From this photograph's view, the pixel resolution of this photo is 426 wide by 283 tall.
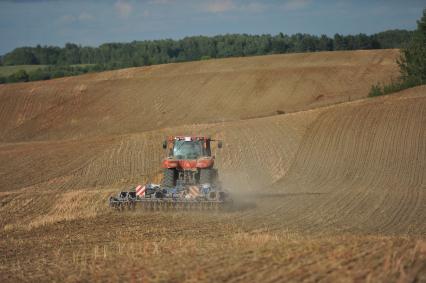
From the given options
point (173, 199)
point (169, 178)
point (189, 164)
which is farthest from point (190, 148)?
point (173, 199)

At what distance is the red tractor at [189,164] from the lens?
23.3 m

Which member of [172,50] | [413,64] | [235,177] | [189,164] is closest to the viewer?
[189,164]

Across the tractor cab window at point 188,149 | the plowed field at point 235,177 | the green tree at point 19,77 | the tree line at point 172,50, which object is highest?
the tree line at point 172,50

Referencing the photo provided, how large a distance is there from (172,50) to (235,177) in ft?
390

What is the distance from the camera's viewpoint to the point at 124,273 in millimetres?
11523

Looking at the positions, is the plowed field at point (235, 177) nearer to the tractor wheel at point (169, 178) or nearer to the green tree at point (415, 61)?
the tractor wheel at point (169, 178)

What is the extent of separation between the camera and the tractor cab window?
23.9m

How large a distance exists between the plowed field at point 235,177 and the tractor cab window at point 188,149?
7.27 ft

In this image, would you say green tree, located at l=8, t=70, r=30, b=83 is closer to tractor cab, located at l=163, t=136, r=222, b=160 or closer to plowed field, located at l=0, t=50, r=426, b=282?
plowed field, located at l=0, t=50, r=426, b=282

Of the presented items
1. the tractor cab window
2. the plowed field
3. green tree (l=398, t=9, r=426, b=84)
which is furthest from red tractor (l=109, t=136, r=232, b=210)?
green tree (l=398, t=9, r=426, b=84)

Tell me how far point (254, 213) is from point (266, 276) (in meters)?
10.8

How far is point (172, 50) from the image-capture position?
14875 centimetres

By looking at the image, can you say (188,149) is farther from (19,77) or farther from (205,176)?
(19,77)

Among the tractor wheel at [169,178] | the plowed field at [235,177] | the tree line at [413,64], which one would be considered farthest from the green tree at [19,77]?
the tractor wheel at [169,178]
